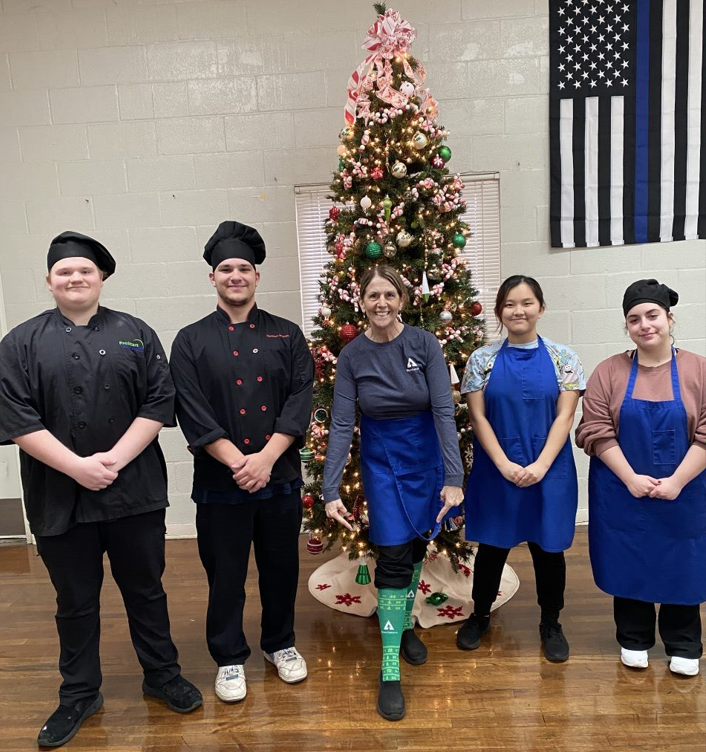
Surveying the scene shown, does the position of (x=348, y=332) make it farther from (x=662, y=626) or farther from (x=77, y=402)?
(x=662, y=626)

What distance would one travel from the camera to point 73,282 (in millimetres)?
2076

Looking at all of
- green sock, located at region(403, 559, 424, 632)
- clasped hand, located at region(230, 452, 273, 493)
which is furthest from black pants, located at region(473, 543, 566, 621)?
clasped hand, located at region(230, 452, 273, 493)

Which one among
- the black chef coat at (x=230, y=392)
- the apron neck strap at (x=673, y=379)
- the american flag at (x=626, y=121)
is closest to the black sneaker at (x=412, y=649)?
the black chef coat at (x=230, y=392)

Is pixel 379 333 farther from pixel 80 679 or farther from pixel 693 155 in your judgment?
pixel 693 155

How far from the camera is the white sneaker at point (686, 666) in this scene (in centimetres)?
236

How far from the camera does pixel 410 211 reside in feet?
9.22

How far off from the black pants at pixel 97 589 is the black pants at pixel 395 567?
80 cm

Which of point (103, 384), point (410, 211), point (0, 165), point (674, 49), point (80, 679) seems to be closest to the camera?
point (103, 384)

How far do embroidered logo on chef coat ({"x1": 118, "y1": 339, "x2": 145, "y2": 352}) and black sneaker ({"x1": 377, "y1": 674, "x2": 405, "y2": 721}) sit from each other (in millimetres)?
1475

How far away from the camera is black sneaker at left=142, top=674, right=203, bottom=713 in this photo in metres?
2.29

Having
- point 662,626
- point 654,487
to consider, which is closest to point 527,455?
point 654,487

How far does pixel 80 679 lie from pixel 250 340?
134 cm

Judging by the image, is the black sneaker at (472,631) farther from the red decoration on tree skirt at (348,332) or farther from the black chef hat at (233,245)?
the black chef hat at (233,245)

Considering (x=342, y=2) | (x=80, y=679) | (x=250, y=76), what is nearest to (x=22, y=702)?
(x=80, y=679)
